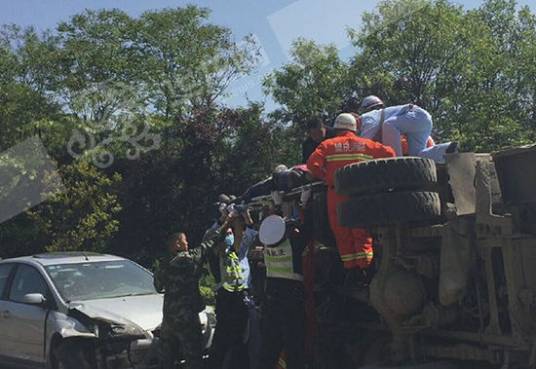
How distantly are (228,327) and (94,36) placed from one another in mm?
25021

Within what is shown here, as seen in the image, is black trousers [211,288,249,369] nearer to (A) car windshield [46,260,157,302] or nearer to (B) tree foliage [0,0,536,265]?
(A) car windshield [46,260,157,302]

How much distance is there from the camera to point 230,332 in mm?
6898

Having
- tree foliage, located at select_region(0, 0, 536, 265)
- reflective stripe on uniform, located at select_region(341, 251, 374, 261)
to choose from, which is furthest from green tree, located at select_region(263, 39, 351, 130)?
reflective stripe on uniform, located at select_region(341, 251, 374, 261)

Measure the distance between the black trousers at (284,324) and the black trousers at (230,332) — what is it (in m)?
0.78

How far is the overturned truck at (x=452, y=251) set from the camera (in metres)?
4.48

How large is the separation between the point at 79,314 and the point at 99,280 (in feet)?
3.17

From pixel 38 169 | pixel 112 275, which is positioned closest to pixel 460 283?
pixel 112 275

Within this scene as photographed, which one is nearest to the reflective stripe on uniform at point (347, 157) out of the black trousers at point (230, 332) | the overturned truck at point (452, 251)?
the overturned truck at point (452, 251)

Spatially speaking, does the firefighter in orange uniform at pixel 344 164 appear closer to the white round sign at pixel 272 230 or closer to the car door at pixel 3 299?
the white round sign at pixel 272 230

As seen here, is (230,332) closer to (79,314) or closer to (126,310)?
(126,310)

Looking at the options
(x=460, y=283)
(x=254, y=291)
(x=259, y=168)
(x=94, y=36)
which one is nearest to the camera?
(x=460, y=283)

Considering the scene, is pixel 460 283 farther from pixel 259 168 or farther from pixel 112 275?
pixel 259 168

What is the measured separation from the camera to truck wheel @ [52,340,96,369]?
751cm

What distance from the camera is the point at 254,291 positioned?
22.3ft
